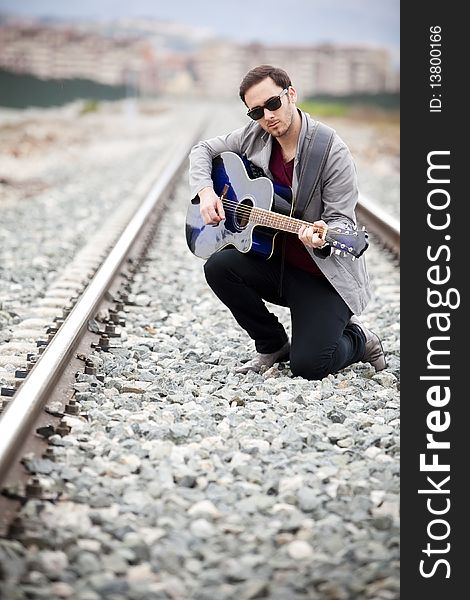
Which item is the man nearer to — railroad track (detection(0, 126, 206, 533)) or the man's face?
the man's face

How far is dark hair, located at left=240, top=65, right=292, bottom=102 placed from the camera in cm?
398

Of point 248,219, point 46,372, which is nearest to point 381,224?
point 248,219

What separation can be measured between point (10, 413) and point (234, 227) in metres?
1.50

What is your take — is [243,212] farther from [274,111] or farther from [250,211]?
[274,111]

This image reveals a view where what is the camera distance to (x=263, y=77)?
13.1 feet

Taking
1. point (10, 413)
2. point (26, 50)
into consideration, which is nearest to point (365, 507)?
point (10, 413)

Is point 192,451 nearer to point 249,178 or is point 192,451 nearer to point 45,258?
point 249,178

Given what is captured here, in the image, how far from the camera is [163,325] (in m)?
5.28

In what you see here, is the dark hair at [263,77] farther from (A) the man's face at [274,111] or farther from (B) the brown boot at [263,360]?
(B) the brown boot at [263,360]

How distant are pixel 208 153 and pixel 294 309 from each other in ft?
2.81

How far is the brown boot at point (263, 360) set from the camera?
4.40 metres

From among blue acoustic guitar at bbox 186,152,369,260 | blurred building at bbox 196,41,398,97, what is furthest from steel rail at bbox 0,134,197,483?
blurred building at bbox 196,41,398,97

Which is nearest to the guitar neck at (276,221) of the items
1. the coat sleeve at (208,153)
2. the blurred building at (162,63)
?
the coat sleeve at (208,153)

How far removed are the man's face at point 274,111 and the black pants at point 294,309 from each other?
639 mm
